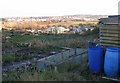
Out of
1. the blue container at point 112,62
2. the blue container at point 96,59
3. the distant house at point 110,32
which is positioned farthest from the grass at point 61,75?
the distant house at point 110,32

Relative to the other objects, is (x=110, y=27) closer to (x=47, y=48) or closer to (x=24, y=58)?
(x=24, y=58)

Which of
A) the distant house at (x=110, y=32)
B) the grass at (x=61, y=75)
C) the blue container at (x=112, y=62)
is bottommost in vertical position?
the grass at (x=61, y=75)

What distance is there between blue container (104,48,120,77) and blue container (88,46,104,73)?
29cm

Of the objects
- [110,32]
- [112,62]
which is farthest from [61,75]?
[110,32]

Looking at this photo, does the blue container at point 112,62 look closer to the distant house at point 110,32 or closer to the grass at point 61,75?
the grass at point 61,75

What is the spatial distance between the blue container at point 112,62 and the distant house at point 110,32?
101cm

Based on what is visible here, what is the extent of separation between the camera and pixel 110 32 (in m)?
6.89

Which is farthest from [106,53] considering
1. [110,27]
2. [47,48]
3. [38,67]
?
[47,48]

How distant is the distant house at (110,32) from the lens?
6.75m

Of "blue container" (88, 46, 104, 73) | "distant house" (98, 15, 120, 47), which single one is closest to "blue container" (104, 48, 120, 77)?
"blue container" (88, 46, 104, 73)

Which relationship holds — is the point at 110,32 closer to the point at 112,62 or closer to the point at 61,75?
the point at 112,62

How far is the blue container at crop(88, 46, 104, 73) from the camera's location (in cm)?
616

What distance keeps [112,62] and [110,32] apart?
1.35 meters

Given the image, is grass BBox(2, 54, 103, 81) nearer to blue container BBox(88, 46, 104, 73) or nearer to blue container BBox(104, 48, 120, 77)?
blue container BBox(88, 46, 104, 73)
